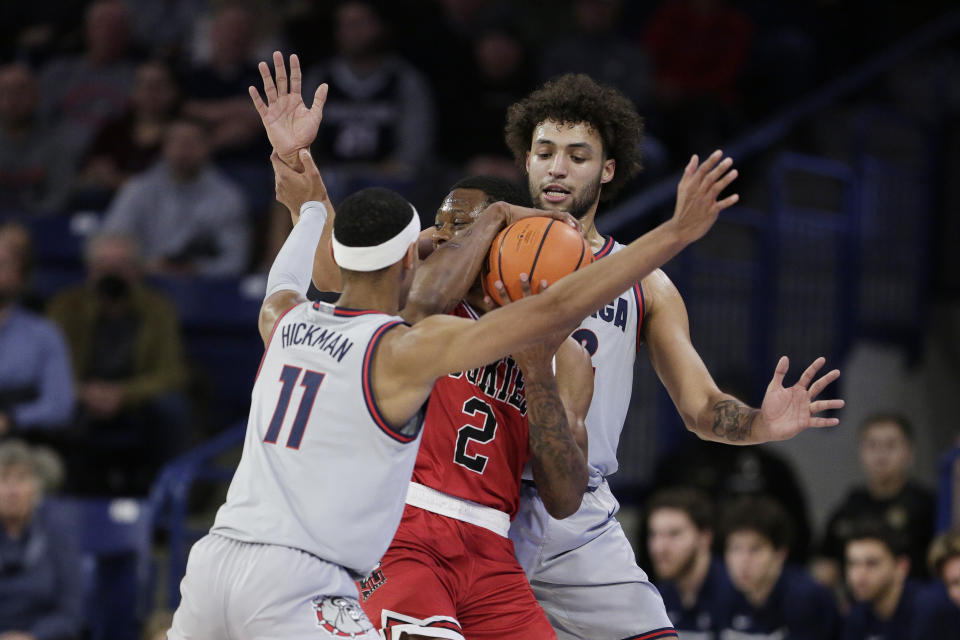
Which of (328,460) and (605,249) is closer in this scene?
(328,460)

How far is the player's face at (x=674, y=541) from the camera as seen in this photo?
7629mm

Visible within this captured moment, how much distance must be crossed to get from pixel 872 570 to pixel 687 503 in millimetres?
1046

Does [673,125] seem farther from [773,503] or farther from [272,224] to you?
[773,503]

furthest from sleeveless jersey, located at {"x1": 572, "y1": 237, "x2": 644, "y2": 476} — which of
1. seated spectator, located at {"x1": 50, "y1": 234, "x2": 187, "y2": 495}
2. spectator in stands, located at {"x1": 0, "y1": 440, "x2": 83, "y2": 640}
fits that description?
seated spectator, located at {"x1": 50, "y1": 234, "x2": 187, "y2": 495}

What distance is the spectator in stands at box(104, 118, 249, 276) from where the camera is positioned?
10047 millimetres

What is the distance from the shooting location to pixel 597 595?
4957mm

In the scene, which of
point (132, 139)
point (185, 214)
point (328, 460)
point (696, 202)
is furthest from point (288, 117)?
point (132, 139)

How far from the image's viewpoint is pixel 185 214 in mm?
10133

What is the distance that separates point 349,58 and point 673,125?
2498 mm

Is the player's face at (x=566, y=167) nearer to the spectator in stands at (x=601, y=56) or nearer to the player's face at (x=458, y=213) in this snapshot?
the player's face at (x=458, y=213)

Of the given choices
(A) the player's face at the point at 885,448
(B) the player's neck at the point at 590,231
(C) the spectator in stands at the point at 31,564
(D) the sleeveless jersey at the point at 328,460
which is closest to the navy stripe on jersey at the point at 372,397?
(D) the sleeveless jersey at the point at 328,460

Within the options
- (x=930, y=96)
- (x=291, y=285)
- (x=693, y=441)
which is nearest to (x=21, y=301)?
(x=693, y=441)

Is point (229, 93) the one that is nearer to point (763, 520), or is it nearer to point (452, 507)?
point (763, 520)

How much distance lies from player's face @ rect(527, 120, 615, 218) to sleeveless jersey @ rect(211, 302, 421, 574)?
1201 mm
